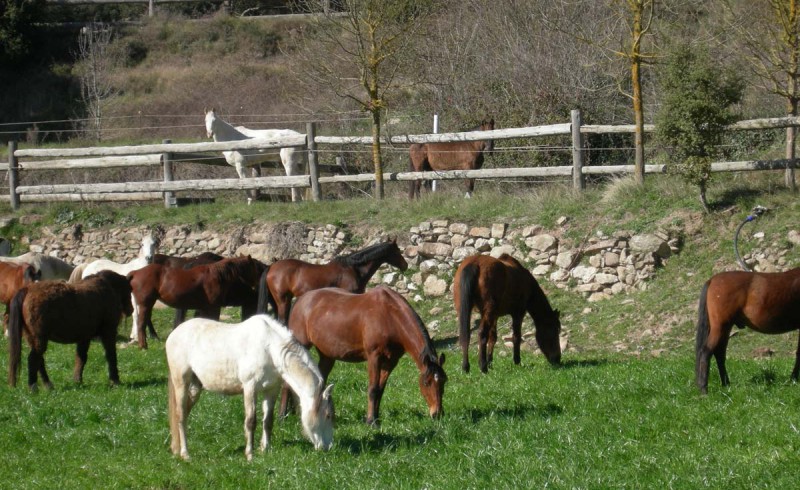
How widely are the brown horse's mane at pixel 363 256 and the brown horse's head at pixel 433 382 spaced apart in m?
5.74

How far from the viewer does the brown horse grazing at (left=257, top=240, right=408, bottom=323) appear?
44.6 feet

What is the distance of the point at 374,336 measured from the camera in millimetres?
8688

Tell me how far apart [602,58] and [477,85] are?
3.22 metres

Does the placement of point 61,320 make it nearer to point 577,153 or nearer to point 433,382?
point 433,382

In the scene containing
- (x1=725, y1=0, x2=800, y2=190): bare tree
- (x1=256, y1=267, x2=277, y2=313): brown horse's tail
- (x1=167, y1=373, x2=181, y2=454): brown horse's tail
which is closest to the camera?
(x1=167, y1=373, x2=181, y2=454): brown horse's tail

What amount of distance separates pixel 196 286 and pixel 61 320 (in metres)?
3.65

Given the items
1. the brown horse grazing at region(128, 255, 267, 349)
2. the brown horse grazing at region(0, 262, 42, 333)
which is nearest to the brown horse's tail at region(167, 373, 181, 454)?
the brown horse grazing at region(128, 255, 267, 349)

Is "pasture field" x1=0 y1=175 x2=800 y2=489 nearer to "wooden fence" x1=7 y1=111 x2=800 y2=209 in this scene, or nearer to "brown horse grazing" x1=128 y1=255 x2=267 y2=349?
"brown horse grazing" x1=128 y1=255 x2=267 y2=349

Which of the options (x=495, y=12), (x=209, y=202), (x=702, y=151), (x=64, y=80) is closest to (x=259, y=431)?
(x=702, y=151)

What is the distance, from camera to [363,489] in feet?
21.5

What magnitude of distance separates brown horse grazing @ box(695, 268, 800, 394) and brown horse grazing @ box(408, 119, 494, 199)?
946cm

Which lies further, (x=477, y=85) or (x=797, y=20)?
(x=477, y=85)

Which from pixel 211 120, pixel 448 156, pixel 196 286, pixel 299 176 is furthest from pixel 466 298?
pixel 211 120

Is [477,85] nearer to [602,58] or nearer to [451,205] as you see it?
[602,58]
